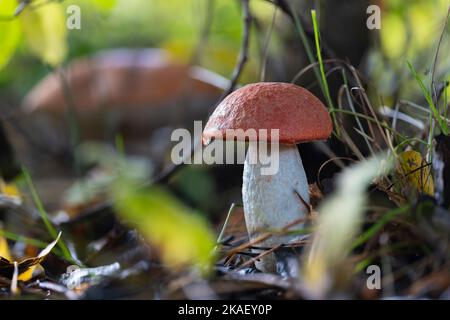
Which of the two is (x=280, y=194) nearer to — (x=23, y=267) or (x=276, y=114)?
(x=276, y=114)

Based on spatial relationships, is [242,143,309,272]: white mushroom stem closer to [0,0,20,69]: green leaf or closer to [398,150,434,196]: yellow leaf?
[398,150,434,196]: yellow leaf

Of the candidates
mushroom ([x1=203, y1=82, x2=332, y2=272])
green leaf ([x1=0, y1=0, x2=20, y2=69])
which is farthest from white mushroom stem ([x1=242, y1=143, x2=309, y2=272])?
green leaf ([x1=0, y1=0, x2=20, y2=69])

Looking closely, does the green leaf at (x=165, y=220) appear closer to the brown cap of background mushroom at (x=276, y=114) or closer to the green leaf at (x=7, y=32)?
the brown cap of background mushroom at (x=276, y=114)

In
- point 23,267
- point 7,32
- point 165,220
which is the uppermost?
point 7,32

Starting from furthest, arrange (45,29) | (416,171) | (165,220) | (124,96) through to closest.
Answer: (124,96)
(45,29)
(416,171)
(165,220)

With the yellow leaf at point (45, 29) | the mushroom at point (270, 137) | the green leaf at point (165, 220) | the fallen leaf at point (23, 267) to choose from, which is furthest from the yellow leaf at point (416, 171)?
the yellow leaf at point (45, 29)

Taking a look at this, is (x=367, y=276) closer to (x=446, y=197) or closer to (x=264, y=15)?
(x=446, y=197)

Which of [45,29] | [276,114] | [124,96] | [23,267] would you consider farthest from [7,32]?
[124,96]
